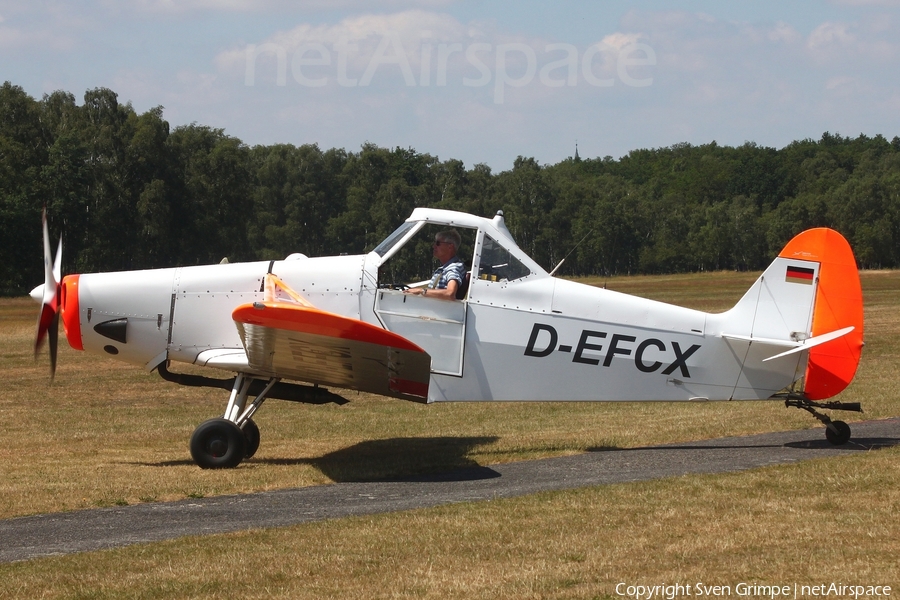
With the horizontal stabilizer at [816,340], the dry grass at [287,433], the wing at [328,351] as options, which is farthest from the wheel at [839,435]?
the wing at [328,351]

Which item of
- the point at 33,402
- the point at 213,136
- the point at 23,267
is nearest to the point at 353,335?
the point at 33,402

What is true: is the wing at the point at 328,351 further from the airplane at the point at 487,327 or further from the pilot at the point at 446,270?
the pilot at the point at 446,270

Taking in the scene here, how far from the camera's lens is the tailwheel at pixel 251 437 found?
33.1 ft

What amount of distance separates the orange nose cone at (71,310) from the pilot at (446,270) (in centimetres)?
341

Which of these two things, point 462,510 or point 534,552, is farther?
point 462,510

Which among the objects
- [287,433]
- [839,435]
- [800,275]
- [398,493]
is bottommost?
[287,433]

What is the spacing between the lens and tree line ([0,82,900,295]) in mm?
54344

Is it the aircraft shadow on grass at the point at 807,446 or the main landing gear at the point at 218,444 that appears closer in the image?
the main landing gear at the point at 218,444

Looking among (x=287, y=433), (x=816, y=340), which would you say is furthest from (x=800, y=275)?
(x=287, y=433)

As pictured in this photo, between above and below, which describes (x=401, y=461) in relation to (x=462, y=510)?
below

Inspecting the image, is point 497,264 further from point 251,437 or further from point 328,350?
point 251,437

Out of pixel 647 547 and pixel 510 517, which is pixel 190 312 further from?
pixel 647 547

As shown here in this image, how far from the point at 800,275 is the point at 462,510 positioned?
4983 millimetres

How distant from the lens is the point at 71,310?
966cm
